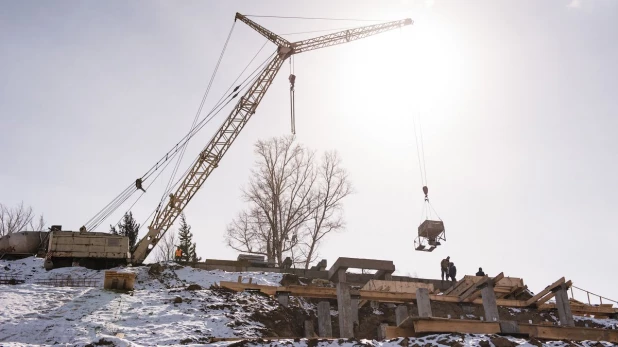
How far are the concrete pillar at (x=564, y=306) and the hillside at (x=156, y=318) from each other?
13.9 ft

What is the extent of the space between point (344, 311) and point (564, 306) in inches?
325

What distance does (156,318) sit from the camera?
17984 mm

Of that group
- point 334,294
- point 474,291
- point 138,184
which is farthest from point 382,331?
point 138,184

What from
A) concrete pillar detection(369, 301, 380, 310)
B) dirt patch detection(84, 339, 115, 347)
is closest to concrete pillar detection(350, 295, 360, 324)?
concrete pillar detection(369, 301, 380, 310)

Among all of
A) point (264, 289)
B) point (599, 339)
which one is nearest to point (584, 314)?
point (599, 339)

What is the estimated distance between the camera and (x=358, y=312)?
2288cm

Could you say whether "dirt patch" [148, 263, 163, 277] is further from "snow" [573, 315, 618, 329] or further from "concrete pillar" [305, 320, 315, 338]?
"snow" [573, 315, 618, 329]

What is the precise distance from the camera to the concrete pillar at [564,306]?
66.4ft

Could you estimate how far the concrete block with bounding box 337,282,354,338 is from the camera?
1902cm

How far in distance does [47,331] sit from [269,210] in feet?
95.1

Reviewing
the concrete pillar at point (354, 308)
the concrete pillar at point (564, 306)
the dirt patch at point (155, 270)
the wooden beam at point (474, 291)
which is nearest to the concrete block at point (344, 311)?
the concrete pillar at point (354, 308)

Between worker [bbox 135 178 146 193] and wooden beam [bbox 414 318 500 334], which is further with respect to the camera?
worker [bbox 135 178 146 193]

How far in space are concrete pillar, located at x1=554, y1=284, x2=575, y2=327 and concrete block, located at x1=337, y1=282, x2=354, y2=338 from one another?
25.9 ft

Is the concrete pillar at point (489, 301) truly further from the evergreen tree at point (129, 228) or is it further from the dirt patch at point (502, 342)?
the evergreen tree at point (129, 228)
